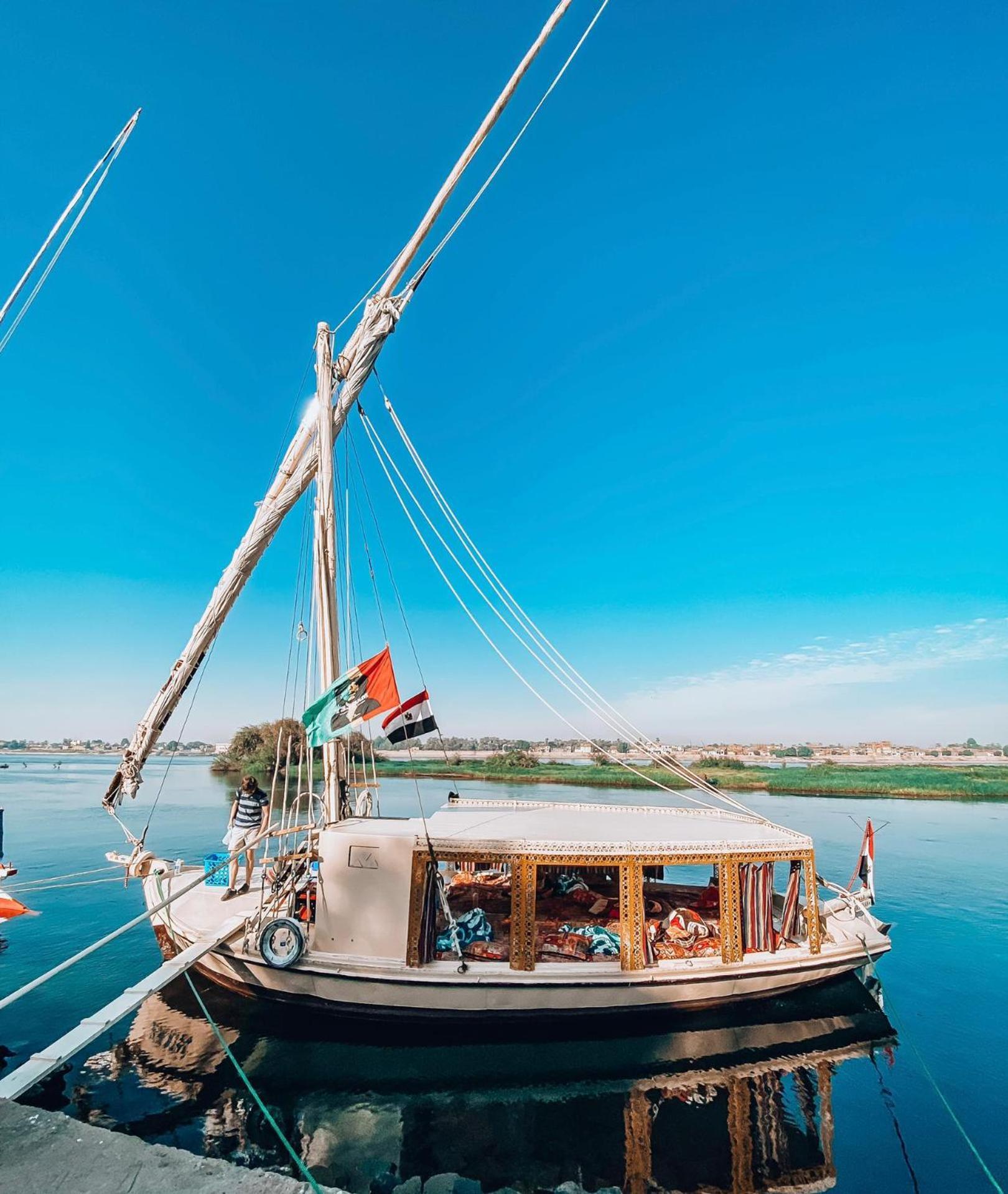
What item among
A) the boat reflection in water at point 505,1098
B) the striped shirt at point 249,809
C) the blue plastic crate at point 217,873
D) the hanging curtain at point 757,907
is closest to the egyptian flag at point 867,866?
the boat reflection in water at point 505,1098

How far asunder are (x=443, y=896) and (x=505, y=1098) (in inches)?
119

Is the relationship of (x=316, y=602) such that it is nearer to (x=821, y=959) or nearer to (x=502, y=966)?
(x=502, y=966)

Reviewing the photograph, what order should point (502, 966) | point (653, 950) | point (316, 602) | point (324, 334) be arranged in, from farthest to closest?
point (324, 334), point (316, 602), point (653, 950), point (502, 966)

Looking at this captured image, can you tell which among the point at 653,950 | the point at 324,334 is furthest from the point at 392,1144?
the point at 324,334

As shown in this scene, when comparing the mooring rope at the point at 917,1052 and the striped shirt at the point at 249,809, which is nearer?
the mooring rope at the point at 917,1052

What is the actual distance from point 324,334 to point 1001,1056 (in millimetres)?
20872

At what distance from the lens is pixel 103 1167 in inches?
164

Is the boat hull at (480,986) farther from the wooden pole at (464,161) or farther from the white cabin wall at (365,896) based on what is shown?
the wooden pole at (464,161)

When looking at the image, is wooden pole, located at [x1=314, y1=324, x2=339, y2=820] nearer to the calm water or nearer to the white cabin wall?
the white cabin wall

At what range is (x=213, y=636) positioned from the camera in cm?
1381

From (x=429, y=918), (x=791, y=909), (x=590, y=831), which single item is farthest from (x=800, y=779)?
(x=429, y=918)

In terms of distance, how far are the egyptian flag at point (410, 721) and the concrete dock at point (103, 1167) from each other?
750cm

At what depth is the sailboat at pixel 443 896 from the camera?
10.5 metres

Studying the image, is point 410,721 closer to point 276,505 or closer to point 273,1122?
point 276,505
